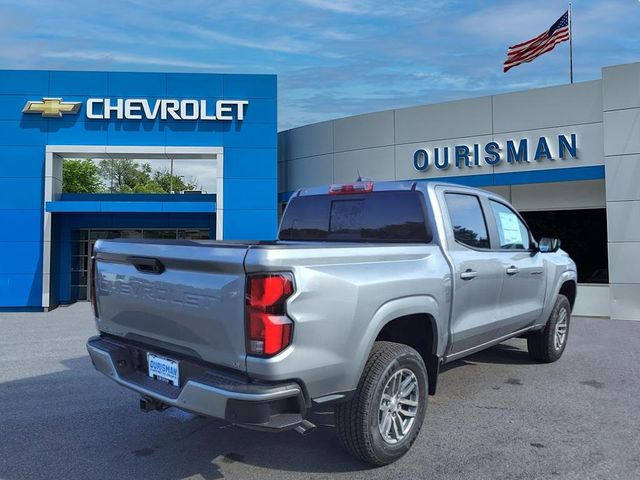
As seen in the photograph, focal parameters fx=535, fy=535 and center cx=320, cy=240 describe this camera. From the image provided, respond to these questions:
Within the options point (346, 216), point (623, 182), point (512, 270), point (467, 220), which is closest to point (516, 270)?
point (512, 270)

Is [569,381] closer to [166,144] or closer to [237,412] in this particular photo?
[237,412]

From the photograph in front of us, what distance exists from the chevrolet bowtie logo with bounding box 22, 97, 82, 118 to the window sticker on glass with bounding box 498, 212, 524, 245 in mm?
12913

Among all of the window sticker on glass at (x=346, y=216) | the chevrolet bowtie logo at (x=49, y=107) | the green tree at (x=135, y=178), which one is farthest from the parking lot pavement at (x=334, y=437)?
the green tree at (x=135, y=178)

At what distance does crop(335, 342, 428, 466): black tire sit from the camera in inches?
134

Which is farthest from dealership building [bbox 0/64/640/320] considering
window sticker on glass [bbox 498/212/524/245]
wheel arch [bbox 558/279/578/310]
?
window sticker on glass [bbox 498/212/524/245]

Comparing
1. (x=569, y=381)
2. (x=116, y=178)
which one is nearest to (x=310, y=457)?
(x=569, y=381)

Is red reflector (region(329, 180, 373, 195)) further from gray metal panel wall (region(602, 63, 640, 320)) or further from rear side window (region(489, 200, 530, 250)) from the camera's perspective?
gray metal panel wall (region(602, 63, 640, 320))

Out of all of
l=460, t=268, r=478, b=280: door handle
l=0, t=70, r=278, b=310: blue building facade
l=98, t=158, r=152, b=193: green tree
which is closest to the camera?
l=460, t=268, r=478, b=280: door handle

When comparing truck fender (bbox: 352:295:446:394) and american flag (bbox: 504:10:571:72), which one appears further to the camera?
american flag (bbox: 504:10:571:72)

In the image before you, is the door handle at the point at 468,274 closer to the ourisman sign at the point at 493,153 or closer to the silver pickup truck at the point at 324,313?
the silver pickup truck at the point at 324,313

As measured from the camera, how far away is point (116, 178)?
60.9 metres

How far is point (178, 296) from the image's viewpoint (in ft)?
10.7

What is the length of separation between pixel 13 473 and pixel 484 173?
12.3 m

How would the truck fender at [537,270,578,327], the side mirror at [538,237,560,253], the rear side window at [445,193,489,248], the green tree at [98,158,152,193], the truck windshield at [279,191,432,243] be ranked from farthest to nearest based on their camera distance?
the green tree at [98,158,152,193] → the truck fender at [537,270,578,327] → the side mirror at [538,237,560,253] → the rear side window at [445,193,489,248] → the truck windshield at [279,191,432,243]
